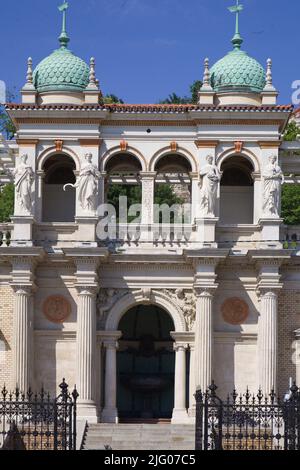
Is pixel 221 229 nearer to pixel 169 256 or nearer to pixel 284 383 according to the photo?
pixel 169 256

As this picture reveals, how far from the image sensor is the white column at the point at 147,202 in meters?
52.8

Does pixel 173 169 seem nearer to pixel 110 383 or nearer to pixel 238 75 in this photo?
pixel 238 75

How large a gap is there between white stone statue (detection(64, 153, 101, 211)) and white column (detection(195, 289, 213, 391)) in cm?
460

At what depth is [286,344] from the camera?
171 feet

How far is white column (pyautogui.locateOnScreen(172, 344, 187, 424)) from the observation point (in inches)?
2026

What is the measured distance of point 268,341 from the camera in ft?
169

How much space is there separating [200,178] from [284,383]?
23.5 feet

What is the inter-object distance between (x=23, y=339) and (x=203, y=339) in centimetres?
572

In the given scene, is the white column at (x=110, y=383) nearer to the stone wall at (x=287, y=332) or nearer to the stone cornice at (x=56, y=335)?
the stone cornice at (x=56, y=335)

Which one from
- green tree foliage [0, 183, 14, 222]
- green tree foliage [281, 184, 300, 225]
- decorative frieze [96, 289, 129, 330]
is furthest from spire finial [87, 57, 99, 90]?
green tree foliage [281, 184, 300, 225]

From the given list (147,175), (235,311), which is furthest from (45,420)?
(147,175)

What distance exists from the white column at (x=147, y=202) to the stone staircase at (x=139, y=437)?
6.69m
